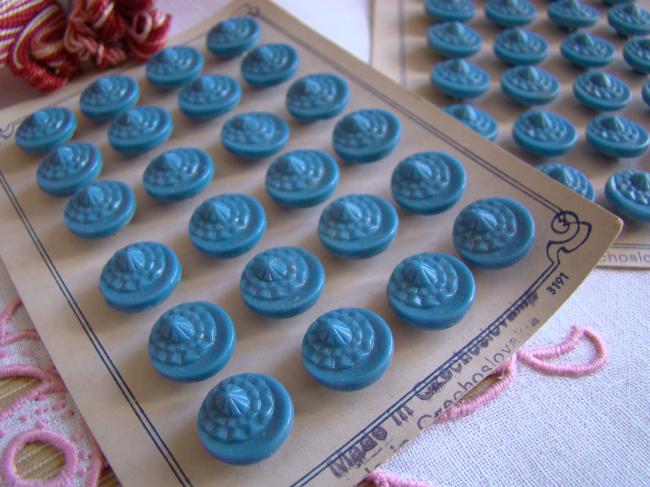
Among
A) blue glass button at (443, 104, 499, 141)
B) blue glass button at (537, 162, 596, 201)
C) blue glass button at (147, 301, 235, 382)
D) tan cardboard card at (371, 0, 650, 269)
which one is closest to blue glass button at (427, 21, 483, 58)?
tan cardboard card at (371, 0, 650, 269)

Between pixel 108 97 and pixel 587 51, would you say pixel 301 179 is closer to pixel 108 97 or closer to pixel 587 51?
pixel 108 97

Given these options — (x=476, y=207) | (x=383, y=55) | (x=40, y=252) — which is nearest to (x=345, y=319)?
(x=476, y=207)

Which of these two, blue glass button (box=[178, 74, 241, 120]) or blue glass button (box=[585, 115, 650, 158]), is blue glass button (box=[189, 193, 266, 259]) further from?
blue glass button (box=[585, 115, 650, 158])

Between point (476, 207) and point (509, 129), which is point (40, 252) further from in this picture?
point (509, 129)

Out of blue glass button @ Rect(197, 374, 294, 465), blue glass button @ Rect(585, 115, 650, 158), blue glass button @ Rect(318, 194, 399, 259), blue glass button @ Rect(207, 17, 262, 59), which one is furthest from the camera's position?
blue glass button @ Rect(207, 17, 262, 59)

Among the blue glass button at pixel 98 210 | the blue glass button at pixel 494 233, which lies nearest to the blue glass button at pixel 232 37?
the blue glass button at pixel 98 210
